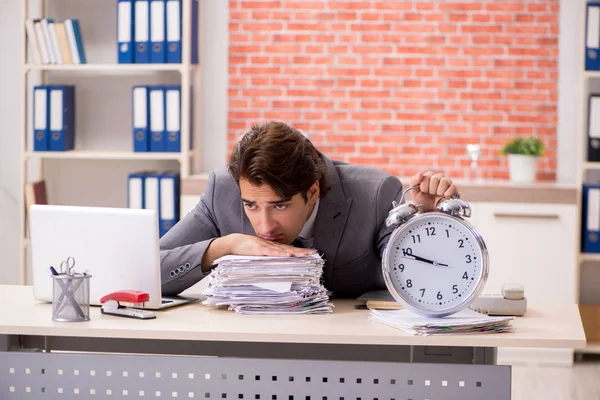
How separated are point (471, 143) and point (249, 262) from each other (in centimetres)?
284

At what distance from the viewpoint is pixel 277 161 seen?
2.35m

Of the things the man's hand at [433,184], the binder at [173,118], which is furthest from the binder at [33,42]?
the man's hand at [433,184]

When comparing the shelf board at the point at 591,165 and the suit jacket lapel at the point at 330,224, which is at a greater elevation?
the shelf board at the point at 591,165

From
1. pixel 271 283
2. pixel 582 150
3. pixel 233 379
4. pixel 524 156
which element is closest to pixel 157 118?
pixel 524 156

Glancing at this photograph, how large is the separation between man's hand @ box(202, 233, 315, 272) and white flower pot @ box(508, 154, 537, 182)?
2.56 meters

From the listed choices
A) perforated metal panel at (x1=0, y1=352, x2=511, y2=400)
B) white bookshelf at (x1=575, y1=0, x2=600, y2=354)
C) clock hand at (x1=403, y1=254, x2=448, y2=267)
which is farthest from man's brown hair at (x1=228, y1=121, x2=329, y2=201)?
white bookshelf at (x1=575, y1=0, x2=600, y2=354)

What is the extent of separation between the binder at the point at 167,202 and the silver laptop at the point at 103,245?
2.29 metres

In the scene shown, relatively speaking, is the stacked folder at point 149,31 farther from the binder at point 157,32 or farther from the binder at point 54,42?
the binder at point 54,42

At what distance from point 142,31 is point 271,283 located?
8.91 feet

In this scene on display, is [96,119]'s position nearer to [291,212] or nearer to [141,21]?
[141,21]

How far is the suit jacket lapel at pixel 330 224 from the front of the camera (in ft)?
8.41

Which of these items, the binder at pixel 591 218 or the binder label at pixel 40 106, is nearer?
the binder at pixel 591 218

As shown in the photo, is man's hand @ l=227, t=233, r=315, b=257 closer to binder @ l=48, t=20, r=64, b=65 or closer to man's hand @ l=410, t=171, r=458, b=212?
man's hand @ l=410, t=171, r=458, b=212

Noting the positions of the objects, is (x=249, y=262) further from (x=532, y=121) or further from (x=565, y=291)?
(x=532, y=121)
